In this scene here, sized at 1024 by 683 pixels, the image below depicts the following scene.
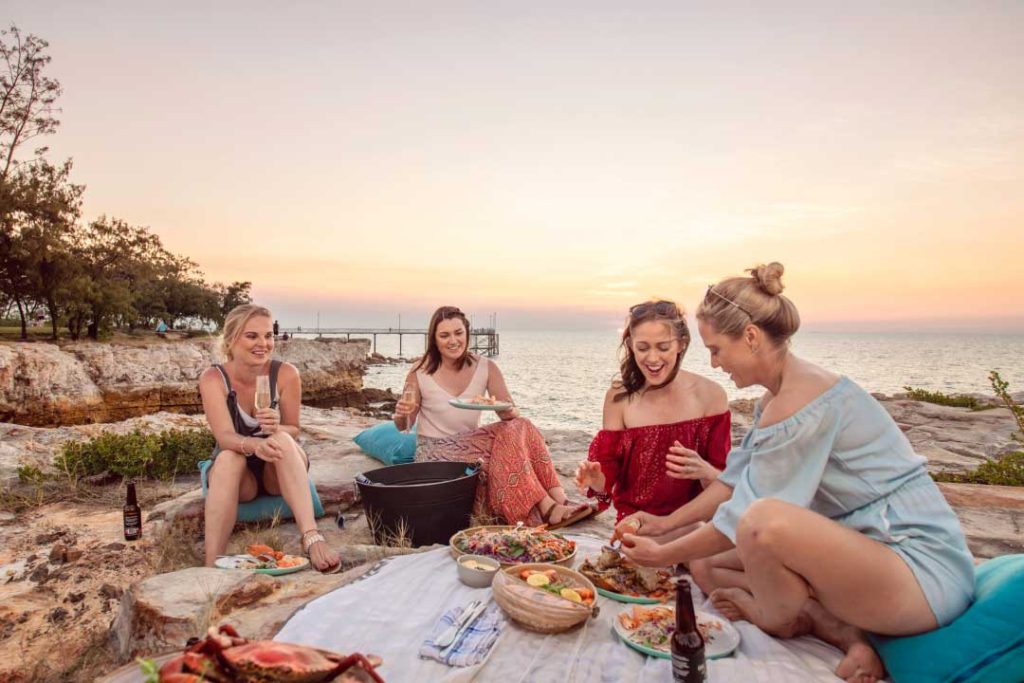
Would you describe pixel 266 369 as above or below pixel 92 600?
above

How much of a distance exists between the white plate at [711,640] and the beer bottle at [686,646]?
12.2 inches

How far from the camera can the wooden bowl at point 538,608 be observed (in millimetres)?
2736

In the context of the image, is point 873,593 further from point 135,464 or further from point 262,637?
point 135,464

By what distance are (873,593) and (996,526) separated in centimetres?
347

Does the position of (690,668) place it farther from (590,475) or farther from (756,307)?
(590,475)

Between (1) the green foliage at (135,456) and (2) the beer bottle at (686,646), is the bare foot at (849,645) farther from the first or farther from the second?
(1) the green foliage at (135,456)

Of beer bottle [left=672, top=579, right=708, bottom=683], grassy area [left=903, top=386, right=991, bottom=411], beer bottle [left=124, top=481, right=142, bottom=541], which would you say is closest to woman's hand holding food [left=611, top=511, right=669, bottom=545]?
beer bottle [left=672, top=579, right=708, bottom=683]

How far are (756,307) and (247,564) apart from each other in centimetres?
344

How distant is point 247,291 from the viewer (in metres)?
64.9

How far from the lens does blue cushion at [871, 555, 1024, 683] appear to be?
223cm

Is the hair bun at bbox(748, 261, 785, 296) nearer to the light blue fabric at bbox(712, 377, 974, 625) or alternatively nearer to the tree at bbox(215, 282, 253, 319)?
the light blue fabric at bbox(712, 377, 974, 625)

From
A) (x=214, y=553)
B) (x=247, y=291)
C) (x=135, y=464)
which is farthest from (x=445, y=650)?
(x=247, y=291)

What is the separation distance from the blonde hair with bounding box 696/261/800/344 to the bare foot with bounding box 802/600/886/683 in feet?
4.33

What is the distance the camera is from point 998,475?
6.06m
